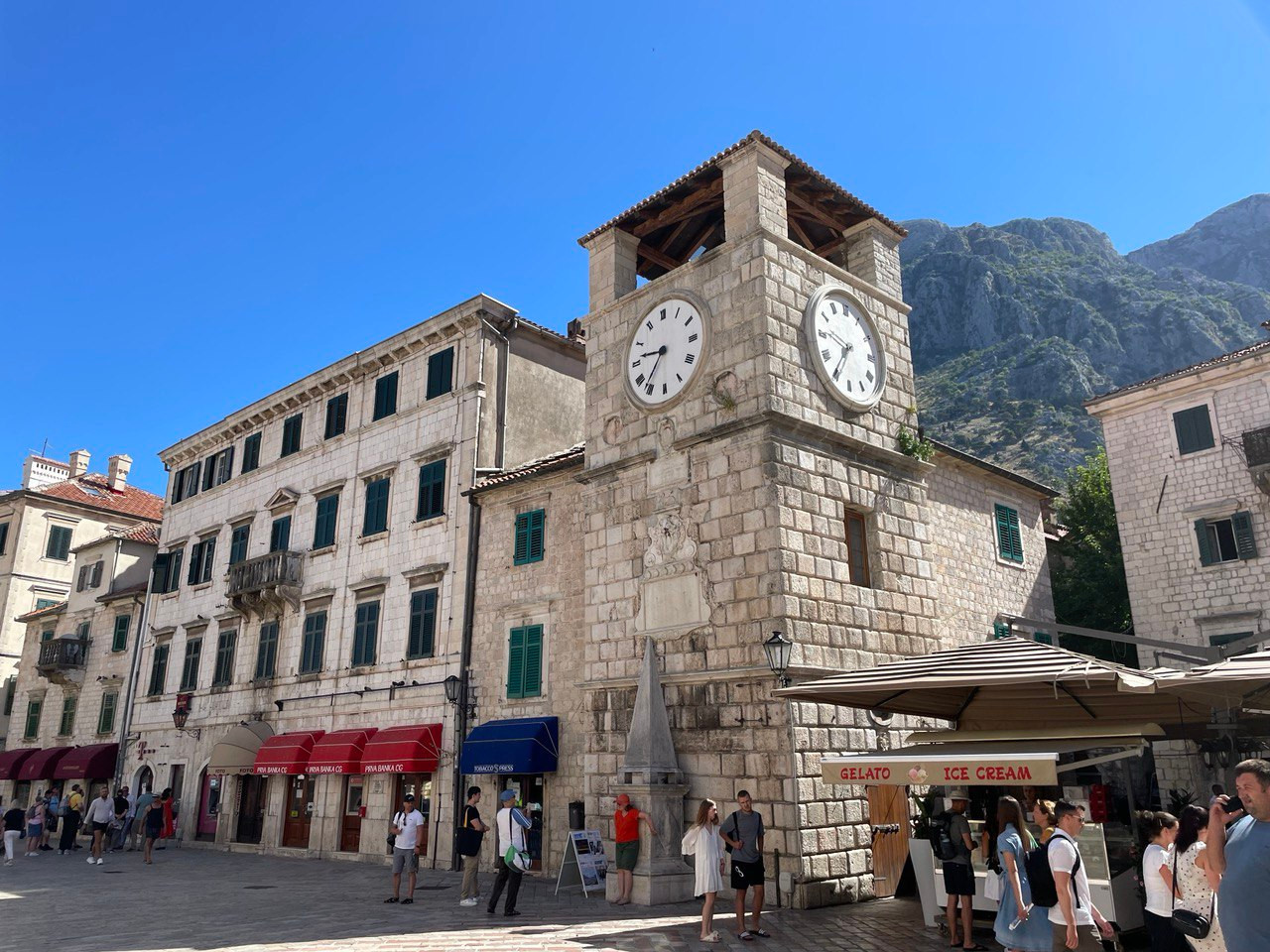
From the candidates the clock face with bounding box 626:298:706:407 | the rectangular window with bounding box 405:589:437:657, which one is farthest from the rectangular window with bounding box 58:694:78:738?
the clock face with bounding box 626:298:706:407

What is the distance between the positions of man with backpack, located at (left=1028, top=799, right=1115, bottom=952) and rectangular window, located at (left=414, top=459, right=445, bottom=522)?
17.5 meters

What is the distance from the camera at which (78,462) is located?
4722 centimetres

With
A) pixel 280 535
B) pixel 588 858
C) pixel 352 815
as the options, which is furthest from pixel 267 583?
pixel 588 858

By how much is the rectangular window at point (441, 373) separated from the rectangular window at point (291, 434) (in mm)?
6364

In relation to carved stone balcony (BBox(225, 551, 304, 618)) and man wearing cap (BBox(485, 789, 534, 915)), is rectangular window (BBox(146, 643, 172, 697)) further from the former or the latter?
man wearing cap (BBox(485, 789, 534, 915))

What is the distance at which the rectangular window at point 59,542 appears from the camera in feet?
138

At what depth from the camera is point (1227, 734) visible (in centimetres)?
1123

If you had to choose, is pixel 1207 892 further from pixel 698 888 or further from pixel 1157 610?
pixel 1157 610

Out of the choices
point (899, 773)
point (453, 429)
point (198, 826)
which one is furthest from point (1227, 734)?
point (198, 826)

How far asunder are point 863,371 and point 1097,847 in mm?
9023

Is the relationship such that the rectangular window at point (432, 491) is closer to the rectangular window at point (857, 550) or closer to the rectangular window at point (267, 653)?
the rectangular window at point (267, 653)

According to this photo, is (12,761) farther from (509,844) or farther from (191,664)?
(509,844)

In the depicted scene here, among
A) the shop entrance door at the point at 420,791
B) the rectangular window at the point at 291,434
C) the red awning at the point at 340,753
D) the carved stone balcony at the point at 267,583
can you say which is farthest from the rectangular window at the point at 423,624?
the rectangular window at the point at 291,434

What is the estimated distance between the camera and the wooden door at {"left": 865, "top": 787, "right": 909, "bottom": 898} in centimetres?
1326
